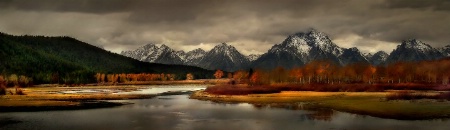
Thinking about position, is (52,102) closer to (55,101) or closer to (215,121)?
(55,101)

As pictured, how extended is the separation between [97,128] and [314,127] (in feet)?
83.9

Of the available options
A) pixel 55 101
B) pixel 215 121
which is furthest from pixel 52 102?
pixel 215 121

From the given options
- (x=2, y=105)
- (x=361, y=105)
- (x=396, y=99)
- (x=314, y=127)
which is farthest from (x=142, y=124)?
(x=396, y=99)

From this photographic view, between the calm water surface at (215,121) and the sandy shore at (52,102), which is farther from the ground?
the sandy shore at (52,102)

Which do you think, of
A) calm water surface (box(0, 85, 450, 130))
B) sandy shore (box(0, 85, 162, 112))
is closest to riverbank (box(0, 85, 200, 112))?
sandy shore (box(0, 85, 162, 112))

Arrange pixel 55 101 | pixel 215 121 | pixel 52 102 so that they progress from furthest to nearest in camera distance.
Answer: pixel 55 101 < pixel 52 102 < pixel 215 121

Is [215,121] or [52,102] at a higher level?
[52,102]

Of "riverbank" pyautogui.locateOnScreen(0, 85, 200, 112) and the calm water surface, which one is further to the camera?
"riverbank" pyautogui.locateOnScreen(0, 85, 200, 112)

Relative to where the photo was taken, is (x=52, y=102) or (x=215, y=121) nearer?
(x=215, y=121)

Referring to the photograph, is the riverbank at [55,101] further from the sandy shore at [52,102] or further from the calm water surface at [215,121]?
the calm water surface at [215,121]

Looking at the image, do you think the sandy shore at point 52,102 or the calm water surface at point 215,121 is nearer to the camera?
the calm water surface at point 215,121

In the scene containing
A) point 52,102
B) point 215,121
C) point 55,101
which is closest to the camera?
point 215,121

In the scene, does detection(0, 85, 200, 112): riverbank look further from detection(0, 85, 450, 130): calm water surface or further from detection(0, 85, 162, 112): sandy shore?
detection(0, 85, 450, 130): calm water surface

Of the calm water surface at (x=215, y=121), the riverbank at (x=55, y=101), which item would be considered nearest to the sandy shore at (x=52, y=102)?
the riverbank at (x=55, y=101)
